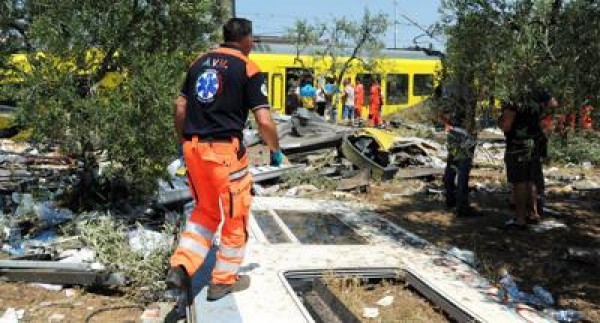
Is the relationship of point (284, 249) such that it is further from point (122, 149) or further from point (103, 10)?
point (103, 10)

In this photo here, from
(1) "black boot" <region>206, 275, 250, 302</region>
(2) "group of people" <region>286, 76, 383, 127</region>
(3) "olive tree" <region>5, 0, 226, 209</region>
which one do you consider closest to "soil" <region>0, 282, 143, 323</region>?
(1) "black boot" <region>206, 275, 250, 302</region>

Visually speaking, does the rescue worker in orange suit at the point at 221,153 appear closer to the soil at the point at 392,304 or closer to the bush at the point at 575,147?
the soil at the point at 392,304

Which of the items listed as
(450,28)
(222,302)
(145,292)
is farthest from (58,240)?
(450,28)

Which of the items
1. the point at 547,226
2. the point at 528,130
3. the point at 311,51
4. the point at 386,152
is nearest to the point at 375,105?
the point at 311,51

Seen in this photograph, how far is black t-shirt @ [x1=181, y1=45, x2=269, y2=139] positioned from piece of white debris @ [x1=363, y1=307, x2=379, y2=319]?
1.43m

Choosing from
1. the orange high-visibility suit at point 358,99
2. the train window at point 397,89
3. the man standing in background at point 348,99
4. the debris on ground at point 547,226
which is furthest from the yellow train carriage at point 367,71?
the debris on ground at point 547,226

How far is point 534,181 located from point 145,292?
4.28 meters

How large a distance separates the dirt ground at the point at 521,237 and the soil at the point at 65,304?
9.42 feet

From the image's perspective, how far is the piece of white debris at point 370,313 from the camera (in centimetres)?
449

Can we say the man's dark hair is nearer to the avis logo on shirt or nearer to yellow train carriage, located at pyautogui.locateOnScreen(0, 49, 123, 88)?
the avis logo on shirt

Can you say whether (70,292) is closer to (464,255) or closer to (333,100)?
(464,255)

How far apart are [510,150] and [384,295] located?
2.71 meters

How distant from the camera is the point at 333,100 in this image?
2256 centimetres

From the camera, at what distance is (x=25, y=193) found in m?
7.56
